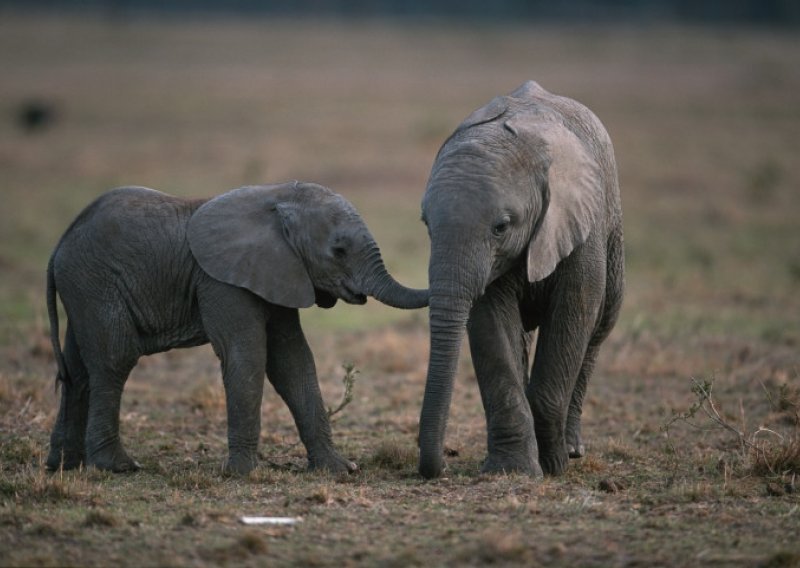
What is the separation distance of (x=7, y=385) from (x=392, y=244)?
37.2ft

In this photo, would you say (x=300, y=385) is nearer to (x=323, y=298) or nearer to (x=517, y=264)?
(x=323, y=298)

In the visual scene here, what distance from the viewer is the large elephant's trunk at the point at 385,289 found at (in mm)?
8273

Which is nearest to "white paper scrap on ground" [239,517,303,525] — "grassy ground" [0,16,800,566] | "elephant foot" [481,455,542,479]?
"grassy ground" [0,16,800,566]

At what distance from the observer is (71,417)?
9.27 m

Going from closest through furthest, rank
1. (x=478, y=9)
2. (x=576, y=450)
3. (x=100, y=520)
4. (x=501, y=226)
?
(x=100, y=520)
(x=501, y=226)
(x=576, y=450)
(x=478, y=9)

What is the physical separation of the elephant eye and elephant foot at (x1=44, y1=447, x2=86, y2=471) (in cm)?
350

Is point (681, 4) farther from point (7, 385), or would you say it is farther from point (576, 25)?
point (7, 385)

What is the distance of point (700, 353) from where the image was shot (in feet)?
45.7

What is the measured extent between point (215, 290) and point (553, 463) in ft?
8.55

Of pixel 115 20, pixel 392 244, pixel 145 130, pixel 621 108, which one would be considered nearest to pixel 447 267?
pixel 392 244

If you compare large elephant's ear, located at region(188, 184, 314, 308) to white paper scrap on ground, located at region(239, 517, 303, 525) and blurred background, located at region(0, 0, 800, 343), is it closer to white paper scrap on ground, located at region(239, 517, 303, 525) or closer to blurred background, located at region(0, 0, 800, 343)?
white paper scrap on ground, located at region(239, 517, 303, 525)

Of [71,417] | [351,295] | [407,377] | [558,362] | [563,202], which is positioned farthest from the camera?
[407,377]

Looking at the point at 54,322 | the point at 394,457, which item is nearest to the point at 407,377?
the point at 394,457

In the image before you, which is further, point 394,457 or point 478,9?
point 478,9
